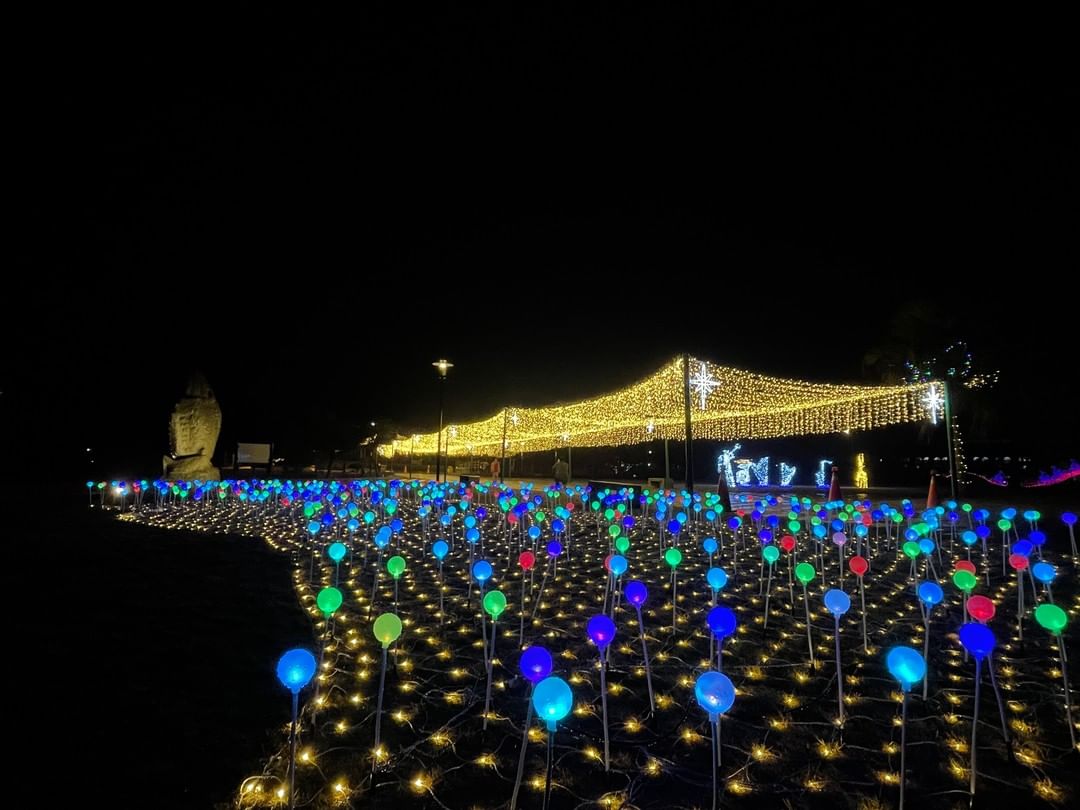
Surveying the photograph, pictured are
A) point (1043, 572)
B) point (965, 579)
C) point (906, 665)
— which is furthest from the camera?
point (1043, 572)

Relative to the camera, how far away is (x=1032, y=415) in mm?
24016

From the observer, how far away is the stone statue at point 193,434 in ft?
65.0

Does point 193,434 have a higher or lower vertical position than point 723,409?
lower

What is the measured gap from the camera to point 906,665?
9.65ft

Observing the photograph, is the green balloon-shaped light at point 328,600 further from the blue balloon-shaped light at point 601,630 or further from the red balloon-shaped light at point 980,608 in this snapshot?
the red balloon-shaped light at point 980,608

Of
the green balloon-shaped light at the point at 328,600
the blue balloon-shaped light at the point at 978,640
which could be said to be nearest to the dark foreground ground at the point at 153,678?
the green balloon-shaped light at the point at 328,600

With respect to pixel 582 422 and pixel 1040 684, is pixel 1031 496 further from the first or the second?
pixel 1040 684

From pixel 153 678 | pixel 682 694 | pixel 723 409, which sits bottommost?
pixel 682 694

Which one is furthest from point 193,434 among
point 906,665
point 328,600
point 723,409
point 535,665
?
point 906,665

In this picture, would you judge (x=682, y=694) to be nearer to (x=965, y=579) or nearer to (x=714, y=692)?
(x=714, y=692)

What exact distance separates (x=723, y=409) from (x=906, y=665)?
18035 millimetres

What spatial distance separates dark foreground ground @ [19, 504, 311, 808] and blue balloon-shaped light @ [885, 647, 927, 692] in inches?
143

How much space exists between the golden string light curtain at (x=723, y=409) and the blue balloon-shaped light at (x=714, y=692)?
12.9m

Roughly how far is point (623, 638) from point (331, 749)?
115 inches
